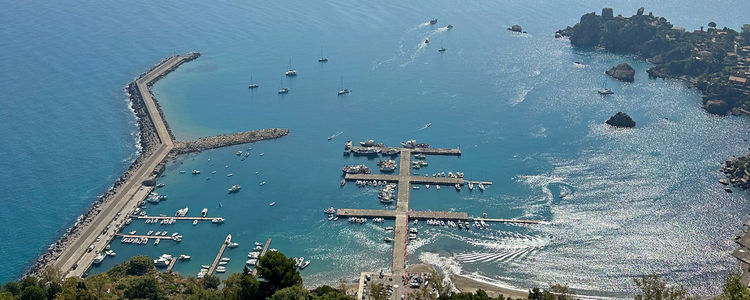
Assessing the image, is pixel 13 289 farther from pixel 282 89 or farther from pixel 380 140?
pixel 282 89

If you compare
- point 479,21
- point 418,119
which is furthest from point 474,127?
point 479,21

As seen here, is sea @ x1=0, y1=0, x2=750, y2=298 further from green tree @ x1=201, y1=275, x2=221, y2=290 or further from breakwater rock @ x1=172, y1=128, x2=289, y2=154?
green tree @ x1=201, y1=275, x2=221, y2=290

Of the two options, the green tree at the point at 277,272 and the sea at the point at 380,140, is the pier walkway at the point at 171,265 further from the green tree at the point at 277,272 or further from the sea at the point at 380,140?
the green tree at the point at 277,272

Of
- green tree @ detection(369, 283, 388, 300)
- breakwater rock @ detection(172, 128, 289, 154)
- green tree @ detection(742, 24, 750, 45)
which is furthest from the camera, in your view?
green tree @ detection(742, 24, 750, 45)

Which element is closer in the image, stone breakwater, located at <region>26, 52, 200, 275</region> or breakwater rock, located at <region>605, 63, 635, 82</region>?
stone breakwater, located at <region>26, 52, 200, 275</region>

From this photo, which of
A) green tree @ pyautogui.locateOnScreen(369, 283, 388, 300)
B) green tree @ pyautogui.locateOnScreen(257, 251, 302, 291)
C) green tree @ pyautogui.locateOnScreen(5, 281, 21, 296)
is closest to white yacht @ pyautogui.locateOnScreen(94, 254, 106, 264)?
green tree @ pyautogui.locateOnScreen(5, 281, 21, 296)

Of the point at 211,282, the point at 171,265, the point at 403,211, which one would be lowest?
the point at 211,282

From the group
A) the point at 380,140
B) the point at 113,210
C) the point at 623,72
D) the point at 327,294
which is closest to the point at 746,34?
the point at 623,72
